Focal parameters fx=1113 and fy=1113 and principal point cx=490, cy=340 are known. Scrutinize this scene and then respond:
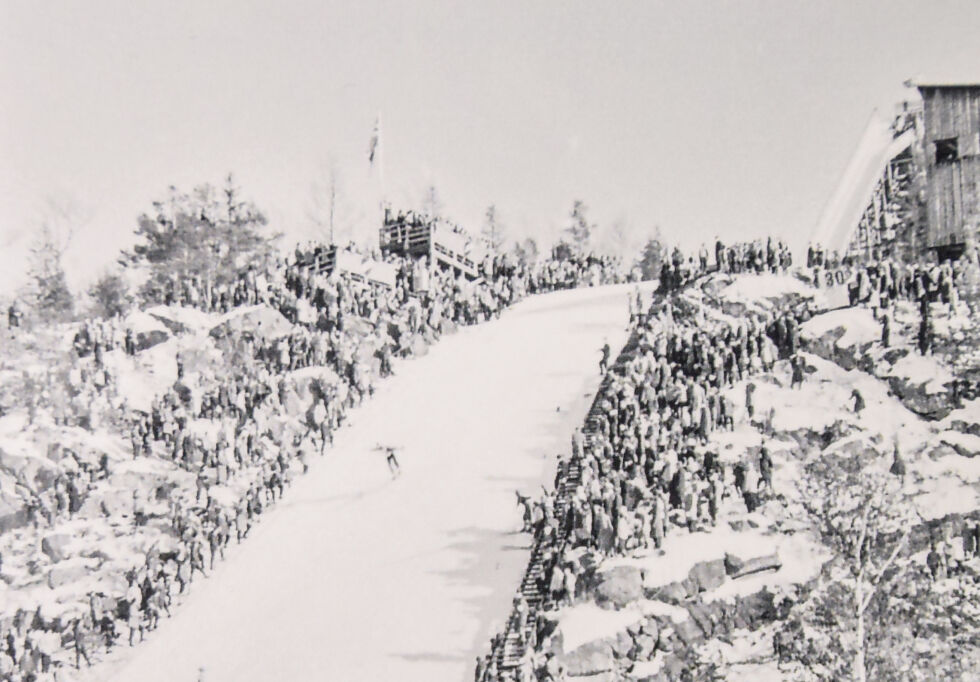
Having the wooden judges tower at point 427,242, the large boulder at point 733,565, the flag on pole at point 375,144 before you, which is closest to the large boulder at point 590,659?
the large boulder at point 733,565

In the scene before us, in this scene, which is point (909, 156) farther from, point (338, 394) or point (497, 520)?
point (338, 394)

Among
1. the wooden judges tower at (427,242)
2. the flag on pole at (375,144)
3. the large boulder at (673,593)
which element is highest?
the flag on pole at (375,144)

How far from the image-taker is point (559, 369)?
26.9m

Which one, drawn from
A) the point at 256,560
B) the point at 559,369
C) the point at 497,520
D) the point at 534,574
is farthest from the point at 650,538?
the point at 559,369

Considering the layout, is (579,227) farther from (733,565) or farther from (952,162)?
(733,565)

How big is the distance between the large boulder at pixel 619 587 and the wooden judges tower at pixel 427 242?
22.5 metres

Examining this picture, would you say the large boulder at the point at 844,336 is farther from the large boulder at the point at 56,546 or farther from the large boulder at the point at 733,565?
the large boulder at the point at 56,546

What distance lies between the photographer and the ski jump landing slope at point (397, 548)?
1731 cm

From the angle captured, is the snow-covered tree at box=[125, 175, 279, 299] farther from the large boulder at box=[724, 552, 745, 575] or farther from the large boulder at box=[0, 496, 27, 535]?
the large boulder at box=[724, 552, 745, 575]

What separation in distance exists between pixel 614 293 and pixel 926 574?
759 inches

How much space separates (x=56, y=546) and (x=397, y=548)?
7065 millimetres

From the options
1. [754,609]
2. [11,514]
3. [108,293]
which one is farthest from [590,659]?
[108,293]

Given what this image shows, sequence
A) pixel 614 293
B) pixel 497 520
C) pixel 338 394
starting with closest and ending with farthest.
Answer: pixel 497 520 → pixel 338 394 → pixel 614 293

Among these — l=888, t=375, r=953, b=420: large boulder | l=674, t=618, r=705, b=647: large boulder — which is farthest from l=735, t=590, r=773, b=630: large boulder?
l=888, t=375, r=953, b=420: large boulder
